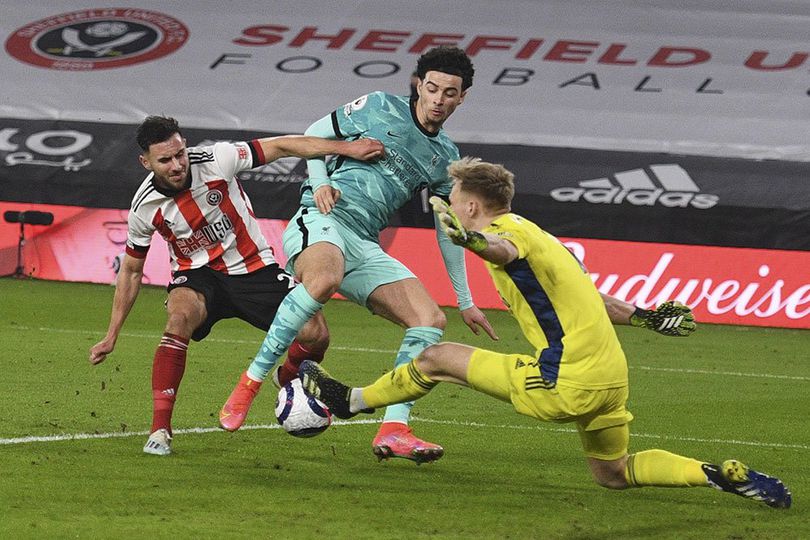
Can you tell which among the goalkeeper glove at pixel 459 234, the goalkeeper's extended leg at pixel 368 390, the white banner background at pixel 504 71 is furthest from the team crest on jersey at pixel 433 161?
the white banner background at pixel 504 71

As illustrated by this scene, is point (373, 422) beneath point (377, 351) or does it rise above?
above

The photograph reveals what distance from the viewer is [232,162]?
7379 mm

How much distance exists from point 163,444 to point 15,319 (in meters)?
7.48

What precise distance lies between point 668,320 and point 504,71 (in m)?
15.5

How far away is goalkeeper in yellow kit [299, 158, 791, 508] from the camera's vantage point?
224 inches

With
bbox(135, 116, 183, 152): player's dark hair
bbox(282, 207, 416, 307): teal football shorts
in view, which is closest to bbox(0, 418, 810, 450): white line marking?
bbox(282, 207, 416, 307): teal football shorts

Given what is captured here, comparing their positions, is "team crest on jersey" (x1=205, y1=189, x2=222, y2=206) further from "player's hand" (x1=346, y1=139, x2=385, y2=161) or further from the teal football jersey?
"player's hand" (x1=346, y1=139, x2=385, y2=161)

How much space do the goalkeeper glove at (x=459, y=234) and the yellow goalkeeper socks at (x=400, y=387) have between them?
824 millimetres

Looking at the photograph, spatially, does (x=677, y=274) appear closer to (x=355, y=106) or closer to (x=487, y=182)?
(x=355, y=106)

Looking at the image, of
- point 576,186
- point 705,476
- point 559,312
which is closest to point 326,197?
point 559,312

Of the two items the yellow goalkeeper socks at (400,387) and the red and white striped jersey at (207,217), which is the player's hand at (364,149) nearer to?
the red and white striped jersey at (207,217)

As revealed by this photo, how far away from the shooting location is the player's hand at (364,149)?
23.8 feet

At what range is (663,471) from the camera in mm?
5887

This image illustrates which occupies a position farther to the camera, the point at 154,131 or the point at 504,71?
the point at 504,71
